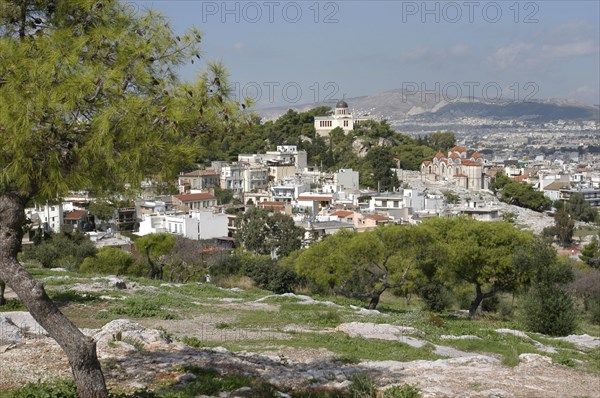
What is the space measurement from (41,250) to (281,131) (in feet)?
288

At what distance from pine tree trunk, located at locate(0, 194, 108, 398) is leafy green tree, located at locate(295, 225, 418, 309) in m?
16.2

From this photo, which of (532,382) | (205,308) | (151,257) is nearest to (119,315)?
(205,308)

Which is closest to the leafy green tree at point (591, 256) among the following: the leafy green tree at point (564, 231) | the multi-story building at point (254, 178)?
the leafy green tree at point (564, 231)

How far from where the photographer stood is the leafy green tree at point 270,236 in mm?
50812

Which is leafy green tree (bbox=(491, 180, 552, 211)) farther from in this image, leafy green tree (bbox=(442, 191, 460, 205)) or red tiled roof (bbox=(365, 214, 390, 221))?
red tiled roof (bbox=(365, 214, 390, 221))

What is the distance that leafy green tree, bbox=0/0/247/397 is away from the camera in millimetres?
5688

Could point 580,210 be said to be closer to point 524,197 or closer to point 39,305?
point 524,197

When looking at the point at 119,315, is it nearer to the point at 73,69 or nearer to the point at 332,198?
the point at 73,69

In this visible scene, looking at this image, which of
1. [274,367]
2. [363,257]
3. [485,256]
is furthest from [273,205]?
[274,367]

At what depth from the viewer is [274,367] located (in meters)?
8.91

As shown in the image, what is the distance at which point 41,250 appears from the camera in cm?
3094

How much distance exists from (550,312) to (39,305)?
1301 centimetres

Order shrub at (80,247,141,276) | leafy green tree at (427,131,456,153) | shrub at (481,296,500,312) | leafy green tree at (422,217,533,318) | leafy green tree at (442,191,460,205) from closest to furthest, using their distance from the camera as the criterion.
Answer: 1. leafy green tree at (422,217,533,318)
2. shrub at (80,247,141,276)
3. shrub at (481,296,500,312)
4. leafy green tree at (442,191,460,205)
5. leafy green tree at (427,131,456,153)

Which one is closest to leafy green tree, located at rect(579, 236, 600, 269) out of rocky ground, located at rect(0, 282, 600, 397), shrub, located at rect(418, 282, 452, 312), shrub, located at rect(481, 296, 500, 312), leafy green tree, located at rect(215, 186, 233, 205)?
shrub, located at rect(481, 296, 500, 312)
